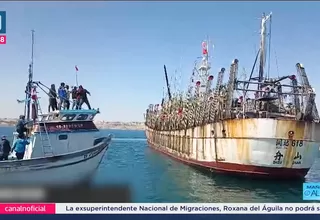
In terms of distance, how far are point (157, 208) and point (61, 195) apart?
80cm

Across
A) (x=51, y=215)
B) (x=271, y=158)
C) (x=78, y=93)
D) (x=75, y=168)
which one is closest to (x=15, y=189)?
(x=51, y=215)

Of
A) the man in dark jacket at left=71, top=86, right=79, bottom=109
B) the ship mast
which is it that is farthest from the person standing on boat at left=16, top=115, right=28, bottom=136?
the ship mast

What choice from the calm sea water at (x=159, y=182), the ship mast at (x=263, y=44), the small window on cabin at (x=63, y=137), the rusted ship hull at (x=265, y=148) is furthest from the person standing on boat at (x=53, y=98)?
the ship mast at (x=263, y=44)

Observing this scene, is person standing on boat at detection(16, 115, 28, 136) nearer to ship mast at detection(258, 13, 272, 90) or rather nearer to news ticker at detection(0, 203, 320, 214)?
news ticker at detection(0, 203, 320, 214)

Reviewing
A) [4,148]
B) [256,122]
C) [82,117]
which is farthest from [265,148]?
[4,148]

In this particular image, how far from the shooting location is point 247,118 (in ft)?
19.4

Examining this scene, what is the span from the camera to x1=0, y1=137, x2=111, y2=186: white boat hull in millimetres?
4113

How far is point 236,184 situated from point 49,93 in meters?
2.20

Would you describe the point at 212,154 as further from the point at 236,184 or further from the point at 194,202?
the point at 194,202

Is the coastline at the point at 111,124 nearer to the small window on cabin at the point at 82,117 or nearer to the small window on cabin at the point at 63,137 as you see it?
the small window on cabin at the point at 82,117

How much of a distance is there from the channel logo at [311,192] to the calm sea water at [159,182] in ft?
0.16

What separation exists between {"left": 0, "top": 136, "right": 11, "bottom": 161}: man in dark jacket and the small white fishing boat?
0.11 m

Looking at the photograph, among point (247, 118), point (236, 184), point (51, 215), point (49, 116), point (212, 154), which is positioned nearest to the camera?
point (51, 215)

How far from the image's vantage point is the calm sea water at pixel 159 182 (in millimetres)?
4129
